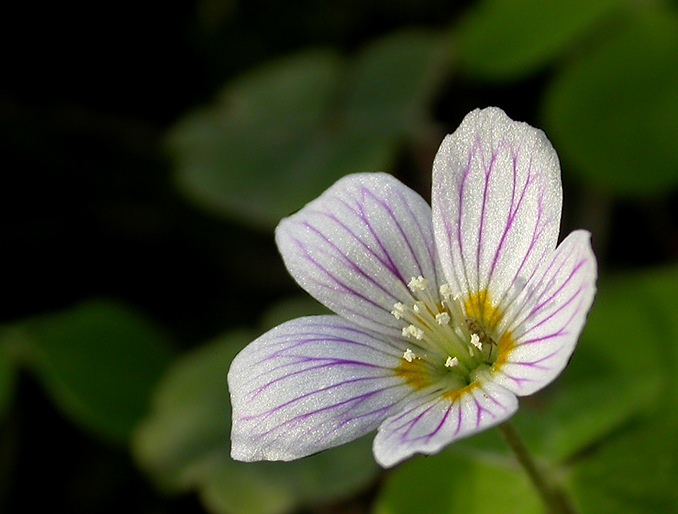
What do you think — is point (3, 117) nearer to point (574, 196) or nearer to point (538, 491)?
point (574, 196)

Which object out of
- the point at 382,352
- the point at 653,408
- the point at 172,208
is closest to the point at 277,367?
the point at 382,352

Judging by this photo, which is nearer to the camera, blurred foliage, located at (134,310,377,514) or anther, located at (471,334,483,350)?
anther, located at (471,334,483,350)

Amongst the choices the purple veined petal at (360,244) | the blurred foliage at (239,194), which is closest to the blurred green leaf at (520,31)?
the blurred foliage at (239,194)

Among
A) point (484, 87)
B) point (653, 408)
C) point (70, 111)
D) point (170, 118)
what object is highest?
point (70, 111)

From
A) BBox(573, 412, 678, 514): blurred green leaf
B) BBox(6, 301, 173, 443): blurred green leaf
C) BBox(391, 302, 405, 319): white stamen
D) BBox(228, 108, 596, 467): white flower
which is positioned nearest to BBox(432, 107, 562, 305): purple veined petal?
BBox(228, 108, 596, 467): white flower

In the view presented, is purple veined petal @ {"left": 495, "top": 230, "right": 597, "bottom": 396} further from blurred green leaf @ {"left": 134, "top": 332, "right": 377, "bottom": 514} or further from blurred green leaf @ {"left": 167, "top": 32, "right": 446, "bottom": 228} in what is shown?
blurred green leaf @ {"left": 167, "top": 32, "right": 446, "bottom": 228}

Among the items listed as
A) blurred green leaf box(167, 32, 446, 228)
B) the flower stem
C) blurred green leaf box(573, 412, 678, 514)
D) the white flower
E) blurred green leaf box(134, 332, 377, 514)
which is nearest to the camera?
the white flower
